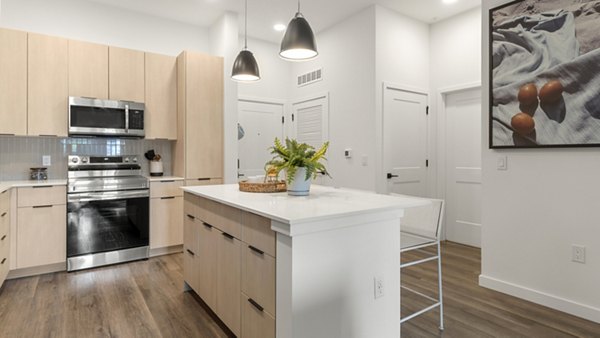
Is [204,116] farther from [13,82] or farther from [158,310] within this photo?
[158,310]

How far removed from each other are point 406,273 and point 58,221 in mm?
3465

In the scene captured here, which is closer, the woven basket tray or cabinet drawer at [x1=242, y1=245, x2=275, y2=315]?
cabinet drawer at [x1=242, y1=245, x2=275, y2=315]

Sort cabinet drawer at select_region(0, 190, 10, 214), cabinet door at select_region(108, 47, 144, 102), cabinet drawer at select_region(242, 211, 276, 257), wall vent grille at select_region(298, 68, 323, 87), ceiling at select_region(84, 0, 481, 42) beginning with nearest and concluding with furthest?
cabinet drawer at select_region(242, 211, 276, 257), cabinet drawer at select_region(0, 190, 10, 214), cabinet door at select_region(108, 47, 144, 102), ceiling at select_region(84, 0, 481, 42), wall vent grille at select_region(298, 68, 323, 87)

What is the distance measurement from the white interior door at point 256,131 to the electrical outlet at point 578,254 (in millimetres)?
3947

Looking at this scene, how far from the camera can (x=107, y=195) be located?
3.60 m

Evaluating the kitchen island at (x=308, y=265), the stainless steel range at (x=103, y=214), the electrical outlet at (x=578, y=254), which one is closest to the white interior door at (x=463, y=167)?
the electrical outlet at (x=578, y=254)

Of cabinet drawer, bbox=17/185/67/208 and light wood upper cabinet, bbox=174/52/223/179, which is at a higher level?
light wood upper cabinet, bbox=174/52/223/179

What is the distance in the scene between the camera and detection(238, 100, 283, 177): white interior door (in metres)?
5.23

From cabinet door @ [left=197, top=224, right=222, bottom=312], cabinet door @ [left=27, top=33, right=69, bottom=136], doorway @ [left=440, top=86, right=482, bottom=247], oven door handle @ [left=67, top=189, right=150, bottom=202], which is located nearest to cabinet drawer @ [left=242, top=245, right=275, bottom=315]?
cabinet door @ [left=197, top=224, right=222, bottom=312]

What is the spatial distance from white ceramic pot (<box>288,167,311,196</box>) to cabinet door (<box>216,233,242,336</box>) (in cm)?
51

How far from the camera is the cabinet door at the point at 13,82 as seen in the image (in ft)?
10.8

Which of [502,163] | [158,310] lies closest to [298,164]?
[158,310]

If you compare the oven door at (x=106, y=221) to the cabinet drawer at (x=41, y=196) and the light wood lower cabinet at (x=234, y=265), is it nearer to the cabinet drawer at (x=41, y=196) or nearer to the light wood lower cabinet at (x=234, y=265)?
the cabinet drawer at (x=41, y=196)

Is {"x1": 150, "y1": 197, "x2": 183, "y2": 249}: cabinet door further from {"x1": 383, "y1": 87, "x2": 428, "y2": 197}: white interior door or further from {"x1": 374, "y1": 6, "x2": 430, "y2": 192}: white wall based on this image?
{"x1": 383, "y1": 87, "x2": 428, "y2": 197}: white interior door
